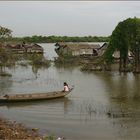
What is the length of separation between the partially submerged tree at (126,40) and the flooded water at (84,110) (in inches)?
375

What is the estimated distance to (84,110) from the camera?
974 inches

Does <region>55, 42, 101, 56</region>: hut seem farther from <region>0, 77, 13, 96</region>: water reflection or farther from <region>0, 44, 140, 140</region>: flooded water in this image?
<region>0, 44, 140, 140</region>: flooded water

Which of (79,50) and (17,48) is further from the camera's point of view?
(17,48)

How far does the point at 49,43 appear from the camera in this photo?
15138 centimetres

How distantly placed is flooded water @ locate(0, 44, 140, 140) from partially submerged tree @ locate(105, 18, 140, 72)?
952 cm

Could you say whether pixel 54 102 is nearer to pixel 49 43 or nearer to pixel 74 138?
pixel 74 138

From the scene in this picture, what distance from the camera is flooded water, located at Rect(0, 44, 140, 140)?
65.7ft

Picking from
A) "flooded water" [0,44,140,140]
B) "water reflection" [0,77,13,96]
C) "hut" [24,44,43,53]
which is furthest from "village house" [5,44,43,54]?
"flooded water" [0,44,140,140]

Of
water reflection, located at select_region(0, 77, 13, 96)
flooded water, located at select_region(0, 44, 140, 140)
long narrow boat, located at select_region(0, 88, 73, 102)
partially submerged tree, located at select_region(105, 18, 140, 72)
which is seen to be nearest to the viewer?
flooded water, located at select_region(0, 44, 140, 140)

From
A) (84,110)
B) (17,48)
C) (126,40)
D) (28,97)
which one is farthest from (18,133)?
Answer: (17,48)

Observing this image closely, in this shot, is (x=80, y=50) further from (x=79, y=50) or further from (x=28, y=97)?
(x=28, y=97)

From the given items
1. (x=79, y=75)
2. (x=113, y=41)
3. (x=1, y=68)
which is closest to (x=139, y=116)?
(x=79, y=75)

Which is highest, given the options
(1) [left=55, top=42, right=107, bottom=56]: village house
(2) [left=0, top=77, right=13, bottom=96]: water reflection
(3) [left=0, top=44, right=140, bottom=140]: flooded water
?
(1) [left=55, top=42, right=107, bottom=56]: village house

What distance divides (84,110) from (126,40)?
2592cm
